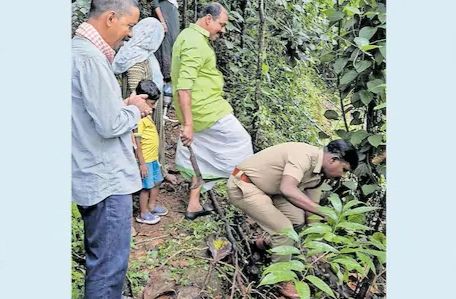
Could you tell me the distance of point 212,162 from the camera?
269 cm

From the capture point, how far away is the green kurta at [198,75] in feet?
8.37

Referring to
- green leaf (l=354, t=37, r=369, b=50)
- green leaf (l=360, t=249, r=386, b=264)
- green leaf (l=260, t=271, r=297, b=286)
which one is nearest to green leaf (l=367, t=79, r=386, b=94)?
green leaf (l=354, t=37, r=369, b=50)

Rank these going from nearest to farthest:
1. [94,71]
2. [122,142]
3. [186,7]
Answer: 1. [94,71]
2. [122,142]
3. [186,7]

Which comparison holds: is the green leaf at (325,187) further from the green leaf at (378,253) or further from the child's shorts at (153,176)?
the child's shorts at (153,176)

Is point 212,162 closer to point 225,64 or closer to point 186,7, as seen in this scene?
point 225,64

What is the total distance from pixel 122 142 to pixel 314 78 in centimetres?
98

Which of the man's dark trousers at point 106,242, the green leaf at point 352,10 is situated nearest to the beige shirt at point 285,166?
the green leaf at point 352,10

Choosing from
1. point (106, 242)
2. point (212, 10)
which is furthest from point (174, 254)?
point (212, 10)

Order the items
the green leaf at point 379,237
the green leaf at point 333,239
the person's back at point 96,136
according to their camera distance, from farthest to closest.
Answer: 1. the green leaf at point 379,237
2. the green leaf at point 333,239
3. the person's back at point 96,136

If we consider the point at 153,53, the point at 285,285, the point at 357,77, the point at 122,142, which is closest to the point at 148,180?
the point at 122,142

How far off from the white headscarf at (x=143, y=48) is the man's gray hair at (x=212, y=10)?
0.19 metres

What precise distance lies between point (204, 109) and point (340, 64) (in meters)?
0.60

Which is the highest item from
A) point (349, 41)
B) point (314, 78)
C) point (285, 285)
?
point (349, 41)

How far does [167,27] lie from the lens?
8.32ft
